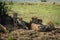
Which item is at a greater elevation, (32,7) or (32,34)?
(32,34)

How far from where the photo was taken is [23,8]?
13227mm

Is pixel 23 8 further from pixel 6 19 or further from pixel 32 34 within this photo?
pixel 32 34

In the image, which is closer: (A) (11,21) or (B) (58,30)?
(B) (58,30)

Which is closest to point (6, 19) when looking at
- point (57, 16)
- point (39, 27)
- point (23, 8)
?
point (39, 27)

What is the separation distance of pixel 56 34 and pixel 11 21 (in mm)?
1629

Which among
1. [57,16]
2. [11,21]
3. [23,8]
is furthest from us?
[23,8]

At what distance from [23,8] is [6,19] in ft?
18.7

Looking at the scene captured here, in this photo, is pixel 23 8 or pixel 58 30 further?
pixel 23 8

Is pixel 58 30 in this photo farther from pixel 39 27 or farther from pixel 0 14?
pixel 0 14

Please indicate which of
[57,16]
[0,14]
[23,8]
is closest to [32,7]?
[23,8]

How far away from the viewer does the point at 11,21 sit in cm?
750

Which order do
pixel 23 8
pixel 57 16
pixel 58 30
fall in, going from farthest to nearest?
pixel 23 8
pixel 57 16
pixel 58 30

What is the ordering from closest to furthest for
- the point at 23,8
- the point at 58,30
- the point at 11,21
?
1. the point at 58,30
2. the point at 11,21
3. the point at 23,8

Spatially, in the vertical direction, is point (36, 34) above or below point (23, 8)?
above
